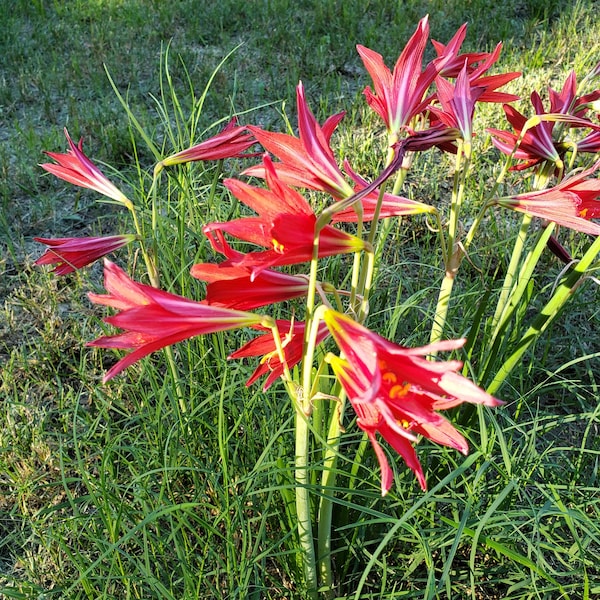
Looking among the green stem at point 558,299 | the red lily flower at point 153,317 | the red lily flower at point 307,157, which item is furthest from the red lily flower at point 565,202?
the red lily flower at point 153,317

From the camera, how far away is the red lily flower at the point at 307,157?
100cm

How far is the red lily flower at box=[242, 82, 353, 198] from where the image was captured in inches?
39.5

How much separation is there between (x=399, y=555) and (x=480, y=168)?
7.14 ft

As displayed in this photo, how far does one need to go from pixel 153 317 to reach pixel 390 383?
34cm

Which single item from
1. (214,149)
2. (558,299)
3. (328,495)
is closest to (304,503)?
(328,495)

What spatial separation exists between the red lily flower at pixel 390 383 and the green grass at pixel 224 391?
268 millimetres

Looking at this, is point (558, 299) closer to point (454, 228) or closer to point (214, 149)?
point (454, 228)

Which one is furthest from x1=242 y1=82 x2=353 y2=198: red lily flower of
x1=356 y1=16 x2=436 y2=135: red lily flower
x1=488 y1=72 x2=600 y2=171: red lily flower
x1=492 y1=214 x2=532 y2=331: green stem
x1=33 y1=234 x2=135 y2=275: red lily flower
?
x1=492 y1=214 x2=532 y2=331: green stem

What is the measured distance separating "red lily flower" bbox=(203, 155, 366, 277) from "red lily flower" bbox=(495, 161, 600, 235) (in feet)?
1.45

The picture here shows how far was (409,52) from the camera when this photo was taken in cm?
121

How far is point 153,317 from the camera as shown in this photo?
2.92 feet

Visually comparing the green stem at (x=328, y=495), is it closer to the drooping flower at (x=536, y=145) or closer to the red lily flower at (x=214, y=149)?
the red lily flower at (x=214, y=149)

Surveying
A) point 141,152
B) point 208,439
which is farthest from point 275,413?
point 141,152

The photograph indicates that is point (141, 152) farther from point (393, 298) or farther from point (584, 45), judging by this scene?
point (584, 45)
